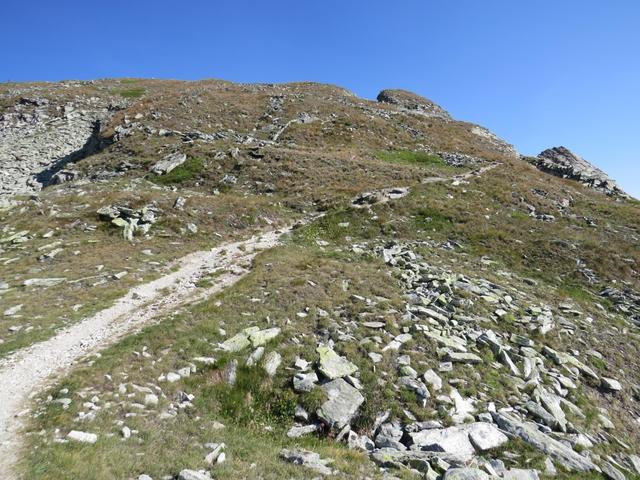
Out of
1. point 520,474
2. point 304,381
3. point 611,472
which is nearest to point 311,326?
point 304,381

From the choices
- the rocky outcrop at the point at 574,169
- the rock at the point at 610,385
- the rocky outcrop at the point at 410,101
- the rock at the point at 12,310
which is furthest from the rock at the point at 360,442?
the rocky outcrop at the point at 410,101

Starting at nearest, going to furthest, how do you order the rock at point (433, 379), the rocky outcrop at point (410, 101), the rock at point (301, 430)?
1. the rock at point (301, 430)
2. the rock at point (433, 379)
3. the rocky outcrop at point (410, 101)

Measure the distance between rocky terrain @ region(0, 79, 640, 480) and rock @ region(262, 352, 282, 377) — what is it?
57 millimetres

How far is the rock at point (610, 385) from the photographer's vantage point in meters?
14.5

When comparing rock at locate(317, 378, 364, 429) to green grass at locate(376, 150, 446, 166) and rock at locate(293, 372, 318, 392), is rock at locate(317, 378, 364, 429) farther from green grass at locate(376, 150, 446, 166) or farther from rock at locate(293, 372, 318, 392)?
green grass at locate(376, 150, 446, 166)

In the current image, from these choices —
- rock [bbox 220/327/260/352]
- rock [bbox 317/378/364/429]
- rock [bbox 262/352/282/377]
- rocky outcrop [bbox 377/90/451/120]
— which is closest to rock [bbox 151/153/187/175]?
rock [bbox 220/327/260/352]

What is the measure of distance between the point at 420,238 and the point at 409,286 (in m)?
10.2

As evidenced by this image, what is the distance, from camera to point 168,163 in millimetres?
40469

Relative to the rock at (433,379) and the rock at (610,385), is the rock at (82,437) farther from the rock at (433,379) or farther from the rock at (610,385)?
the rock at (610,385)

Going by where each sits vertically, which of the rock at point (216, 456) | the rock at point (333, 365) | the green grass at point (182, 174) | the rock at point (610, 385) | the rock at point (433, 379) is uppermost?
the green grass at point (182, 174)

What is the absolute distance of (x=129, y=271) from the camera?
20797 mm

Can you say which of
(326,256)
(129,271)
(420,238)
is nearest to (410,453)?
(326,256)

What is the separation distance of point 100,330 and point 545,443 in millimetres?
15771

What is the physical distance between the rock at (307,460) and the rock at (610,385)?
39.8 feet
